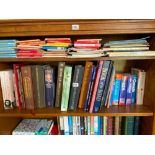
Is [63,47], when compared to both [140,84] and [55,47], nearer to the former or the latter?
[55,47]

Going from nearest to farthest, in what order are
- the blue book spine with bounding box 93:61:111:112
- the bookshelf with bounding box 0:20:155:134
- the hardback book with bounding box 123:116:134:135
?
the bookshelf with bounding box 0:20:155:134 < the blue book spine with bounding box 93:61:111:112 < the hardback book with bounding box 123:116:134:135

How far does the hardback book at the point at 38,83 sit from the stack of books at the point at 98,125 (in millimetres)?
198

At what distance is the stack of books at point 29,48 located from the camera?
2.88 feet

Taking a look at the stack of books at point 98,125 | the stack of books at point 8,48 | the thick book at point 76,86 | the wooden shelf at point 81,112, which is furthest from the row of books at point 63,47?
→ the stack of books at point 98,125

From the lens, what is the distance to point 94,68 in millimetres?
925

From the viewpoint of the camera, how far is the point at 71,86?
0.97 meters

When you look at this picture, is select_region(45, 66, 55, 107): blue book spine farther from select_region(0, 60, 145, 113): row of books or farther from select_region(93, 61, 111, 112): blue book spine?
select_region(93, 61, 111, 112): blue book spine

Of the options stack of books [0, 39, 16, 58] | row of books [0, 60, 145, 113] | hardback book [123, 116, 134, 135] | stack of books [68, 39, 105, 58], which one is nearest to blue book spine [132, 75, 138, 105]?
row of books [0, 60, 145, 113]

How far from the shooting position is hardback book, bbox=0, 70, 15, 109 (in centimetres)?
101

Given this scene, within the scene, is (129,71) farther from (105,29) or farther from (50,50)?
(50,50)

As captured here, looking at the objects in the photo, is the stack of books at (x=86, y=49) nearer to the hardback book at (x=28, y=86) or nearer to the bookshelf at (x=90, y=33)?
the bookshelf at (x=90, y=33)

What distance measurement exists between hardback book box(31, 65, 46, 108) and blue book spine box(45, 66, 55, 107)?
0.07ft

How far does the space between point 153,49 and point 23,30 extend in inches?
26.4
